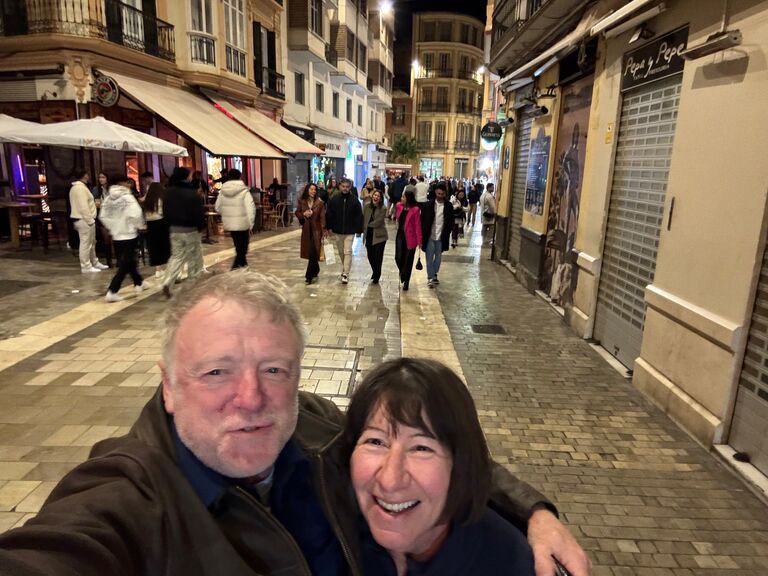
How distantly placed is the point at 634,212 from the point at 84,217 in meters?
9.03

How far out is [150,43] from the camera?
1348 cm

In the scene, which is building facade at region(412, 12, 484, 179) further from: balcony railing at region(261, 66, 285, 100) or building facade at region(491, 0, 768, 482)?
building facade at region(491, 0, 768, 482)

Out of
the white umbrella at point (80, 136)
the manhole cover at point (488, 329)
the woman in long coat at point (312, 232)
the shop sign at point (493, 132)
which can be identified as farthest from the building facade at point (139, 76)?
the manhole cover at point (488, 329)

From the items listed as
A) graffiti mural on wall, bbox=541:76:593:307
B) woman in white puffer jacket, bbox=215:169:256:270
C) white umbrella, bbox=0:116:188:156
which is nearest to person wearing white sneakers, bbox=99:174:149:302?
woman in white puffer jacket, bbox=215:169:256:270

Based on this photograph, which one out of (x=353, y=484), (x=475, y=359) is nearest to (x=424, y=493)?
(x=353, y=484)

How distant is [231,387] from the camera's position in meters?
1.41

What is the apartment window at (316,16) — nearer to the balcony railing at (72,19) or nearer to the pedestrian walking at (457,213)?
the balcony railing at (72,19)

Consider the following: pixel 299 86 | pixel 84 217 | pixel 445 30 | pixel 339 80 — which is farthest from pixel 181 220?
pixel 445 30

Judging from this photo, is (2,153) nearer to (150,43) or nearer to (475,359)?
(150,43)

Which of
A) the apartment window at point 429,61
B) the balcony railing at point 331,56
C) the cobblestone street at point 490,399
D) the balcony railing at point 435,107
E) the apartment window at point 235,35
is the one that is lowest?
the cobblestone street at point 490,399

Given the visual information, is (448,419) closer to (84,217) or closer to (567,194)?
(567,194)

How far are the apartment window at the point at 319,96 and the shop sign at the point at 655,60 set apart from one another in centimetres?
2032

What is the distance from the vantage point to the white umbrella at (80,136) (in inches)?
364

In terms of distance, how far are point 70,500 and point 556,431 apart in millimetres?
3947
